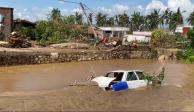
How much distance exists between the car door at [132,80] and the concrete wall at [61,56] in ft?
56.8

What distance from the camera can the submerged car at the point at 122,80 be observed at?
22328 millimetres

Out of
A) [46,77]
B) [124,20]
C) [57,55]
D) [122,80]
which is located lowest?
[46,77]

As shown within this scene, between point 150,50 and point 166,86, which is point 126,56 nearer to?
point 150,50

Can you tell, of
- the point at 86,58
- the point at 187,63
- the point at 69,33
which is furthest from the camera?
the point at 69,33

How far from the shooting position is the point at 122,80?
23000 millimetres

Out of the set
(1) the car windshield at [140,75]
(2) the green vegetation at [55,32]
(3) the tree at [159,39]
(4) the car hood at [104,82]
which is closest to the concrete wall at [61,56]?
(2) the green vegetation at [55,32]

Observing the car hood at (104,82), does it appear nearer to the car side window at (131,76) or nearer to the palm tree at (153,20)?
the car side window at (131,76)

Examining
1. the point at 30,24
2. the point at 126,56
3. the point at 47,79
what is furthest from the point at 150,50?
the point at 47,79

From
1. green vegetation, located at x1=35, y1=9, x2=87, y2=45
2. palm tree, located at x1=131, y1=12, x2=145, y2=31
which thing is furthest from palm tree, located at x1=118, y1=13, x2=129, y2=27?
green vegetation, located at x1=35, y1=9, x2=87, y2=45

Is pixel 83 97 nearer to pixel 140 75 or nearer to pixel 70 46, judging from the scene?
pixel 140 75

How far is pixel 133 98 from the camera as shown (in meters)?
21.5

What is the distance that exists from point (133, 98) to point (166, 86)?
6493 mm

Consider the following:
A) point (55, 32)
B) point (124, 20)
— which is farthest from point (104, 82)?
point (124, 20)

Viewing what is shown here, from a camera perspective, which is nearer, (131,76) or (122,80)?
(122,80)
